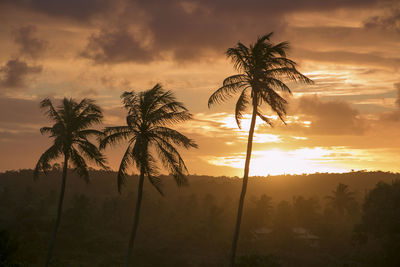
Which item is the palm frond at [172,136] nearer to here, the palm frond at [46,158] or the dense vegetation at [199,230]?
the palm frond at [46,158]

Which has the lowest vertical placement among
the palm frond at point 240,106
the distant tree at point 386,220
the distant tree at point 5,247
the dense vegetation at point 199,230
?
the dense vegetation at point 199,230

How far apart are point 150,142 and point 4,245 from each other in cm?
1692

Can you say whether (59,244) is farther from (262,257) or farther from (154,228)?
(262,257)

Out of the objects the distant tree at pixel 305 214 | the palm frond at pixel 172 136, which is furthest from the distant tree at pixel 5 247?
the distant tree at pixel 305 214

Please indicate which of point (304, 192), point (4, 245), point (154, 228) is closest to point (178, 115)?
point (4, 245)

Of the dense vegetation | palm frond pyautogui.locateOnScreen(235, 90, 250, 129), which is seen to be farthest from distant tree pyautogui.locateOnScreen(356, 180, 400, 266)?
palm frond pyautogui.locateOnScreen(235, 90, 250, 129)

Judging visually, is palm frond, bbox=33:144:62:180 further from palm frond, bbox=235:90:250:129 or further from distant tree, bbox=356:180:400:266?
distant tree, bbox=356:180:400:266

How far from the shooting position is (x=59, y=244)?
93.2 meters

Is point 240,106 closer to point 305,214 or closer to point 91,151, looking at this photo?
point 91,151

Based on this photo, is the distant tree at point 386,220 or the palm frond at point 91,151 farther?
the distant tree at point 386,220

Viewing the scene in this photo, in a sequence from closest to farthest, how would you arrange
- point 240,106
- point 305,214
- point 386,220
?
point 240,106, point 386,220, point 305,214

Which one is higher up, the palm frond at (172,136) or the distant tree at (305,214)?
the palm frond at (172,136)

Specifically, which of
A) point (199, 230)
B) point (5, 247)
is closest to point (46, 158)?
point (5, 247)

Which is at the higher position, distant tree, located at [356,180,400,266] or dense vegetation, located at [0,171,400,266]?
distant tree, located at [356,180,400,266]
